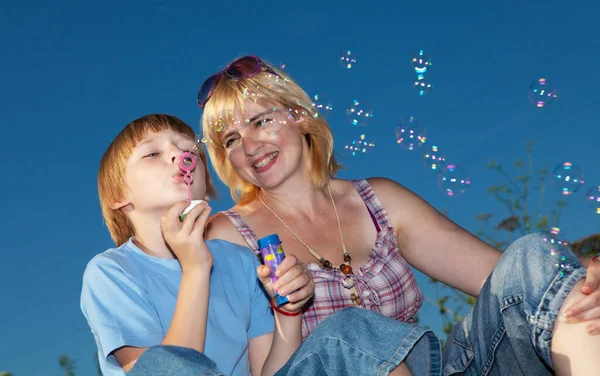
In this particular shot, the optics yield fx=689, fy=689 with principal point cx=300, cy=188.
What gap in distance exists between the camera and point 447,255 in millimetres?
2818

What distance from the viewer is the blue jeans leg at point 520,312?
6.10 ft

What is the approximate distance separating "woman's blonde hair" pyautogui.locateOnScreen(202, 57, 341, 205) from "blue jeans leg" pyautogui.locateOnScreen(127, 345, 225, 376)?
1.30 metres

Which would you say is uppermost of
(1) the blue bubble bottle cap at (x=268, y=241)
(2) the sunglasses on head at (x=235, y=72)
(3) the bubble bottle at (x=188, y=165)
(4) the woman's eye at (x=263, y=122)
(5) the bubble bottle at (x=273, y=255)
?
(2) the sunglasses on head at (x=235, y=72)

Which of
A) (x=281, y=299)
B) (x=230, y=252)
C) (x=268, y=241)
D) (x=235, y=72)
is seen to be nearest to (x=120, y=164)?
(x=230, y=252)

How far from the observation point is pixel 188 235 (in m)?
2.21

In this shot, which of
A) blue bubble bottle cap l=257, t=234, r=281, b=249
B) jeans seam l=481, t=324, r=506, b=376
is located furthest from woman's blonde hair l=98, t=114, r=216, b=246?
jeans seam l=481, t=324, r=506, b=376

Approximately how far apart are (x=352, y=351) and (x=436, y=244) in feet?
3.98

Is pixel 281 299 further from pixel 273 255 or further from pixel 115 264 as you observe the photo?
pixel 115 264

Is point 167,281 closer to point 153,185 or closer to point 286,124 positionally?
point 153,185

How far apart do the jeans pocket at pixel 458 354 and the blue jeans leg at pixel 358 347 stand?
310 mm

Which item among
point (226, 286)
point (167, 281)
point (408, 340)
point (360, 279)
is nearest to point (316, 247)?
point (360, 279)

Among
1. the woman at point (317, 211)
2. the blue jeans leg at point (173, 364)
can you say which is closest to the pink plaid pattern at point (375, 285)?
the woman at point (317, 211)

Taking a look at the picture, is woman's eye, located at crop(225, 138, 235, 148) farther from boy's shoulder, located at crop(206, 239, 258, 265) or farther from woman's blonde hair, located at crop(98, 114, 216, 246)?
boy's shoulder, located at crop(206, 239, 258, 265)

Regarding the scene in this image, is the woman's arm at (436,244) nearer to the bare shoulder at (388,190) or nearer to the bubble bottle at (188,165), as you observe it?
the bare shoulder at (388,190)
